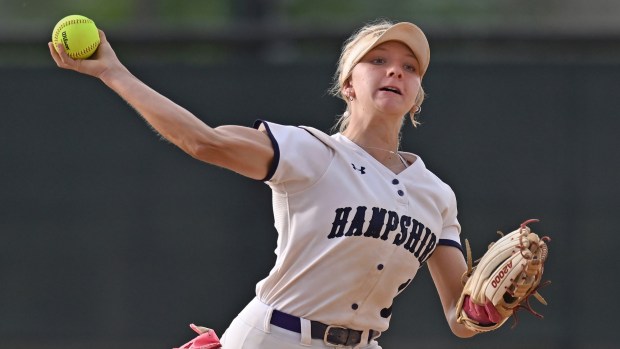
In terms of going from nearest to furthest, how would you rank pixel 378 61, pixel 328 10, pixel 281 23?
pixel 378 61
pixel 281 23
pixel 328 10

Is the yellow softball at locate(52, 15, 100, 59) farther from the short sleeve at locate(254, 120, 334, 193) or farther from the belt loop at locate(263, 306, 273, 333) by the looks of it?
the belt loop at locate(263, 306, 273, 333)

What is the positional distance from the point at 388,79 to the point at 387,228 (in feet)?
1.51

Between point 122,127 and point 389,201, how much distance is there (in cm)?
440

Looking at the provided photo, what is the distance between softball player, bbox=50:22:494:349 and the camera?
323 centimetres

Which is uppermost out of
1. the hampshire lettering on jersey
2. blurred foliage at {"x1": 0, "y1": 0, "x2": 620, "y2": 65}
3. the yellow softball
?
blurred foliage at {"x1": 0, "y1": 0, "x2": 620, "y2": 65}

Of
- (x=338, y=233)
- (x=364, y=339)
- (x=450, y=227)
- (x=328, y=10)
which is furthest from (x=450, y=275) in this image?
(x=328, y=10)

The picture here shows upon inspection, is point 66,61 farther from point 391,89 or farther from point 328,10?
point 328,10

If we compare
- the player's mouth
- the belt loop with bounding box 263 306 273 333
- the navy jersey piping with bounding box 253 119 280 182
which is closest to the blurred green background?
the player's mouth

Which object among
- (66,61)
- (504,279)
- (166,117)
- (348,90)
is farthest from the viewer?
(348,90)

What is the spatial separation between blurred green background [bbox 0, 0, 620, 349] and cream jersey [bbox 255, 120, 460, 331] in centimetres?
401

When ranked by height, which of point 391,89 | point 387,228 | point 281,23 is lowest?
point 387,228

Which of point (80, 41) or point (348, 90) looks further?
point (348, 90)

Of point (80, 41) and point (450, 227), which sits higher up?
point (80, 41)

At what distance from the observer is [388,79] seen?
11.7 ft
